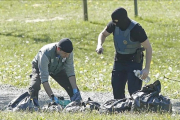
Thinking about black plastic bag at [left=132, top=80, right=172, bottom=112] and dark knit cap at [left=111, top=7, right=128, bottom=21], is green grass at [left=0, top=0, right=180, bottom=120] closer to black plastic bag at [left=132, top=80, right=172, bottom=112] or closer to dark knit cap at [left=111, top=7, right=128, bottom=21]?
black plastic bag at [left=132, top=80, right=172, bottom=112]

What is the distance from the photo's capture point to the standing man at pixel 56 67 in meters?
7.65

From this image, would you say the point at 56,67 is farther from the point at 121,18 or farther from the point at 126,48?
the point at 121,18

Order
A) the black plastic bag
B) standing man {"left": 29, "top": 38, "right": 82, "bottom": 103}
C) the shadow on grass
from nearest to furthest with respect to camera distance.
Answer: the black plastic bag, standing man {"left": 29, "top": 38, "right": 82, "bottom": 103}, the shadow on grass

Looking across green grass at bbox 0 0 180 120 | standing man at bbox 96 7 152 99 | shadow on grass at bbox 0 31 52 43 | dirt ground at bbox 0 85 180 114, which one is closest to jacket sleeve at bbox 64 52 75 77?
standing man at bbox 96 7 152 99

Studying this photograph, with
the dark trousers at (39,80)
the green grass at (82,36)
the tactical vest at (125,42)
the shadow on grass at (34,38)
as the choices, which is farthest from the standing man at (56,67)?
the shadow on grass at (34,38)

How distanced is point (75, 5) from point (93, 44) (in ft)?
21.9

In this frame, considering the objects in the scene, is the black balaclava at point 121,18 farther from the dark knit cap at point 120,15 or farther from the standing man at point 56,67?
the standing man at point 56,67

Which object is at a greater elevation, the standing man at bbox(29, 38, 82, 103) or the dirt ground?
the standing man at bbox(29, 38, 82, 103)

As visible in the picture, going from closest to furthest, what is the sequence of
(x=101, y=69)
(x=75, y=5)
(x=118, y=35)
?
1. (x=118, y=35)
2. (x=101, y=69)
3. (x=75, y=5)

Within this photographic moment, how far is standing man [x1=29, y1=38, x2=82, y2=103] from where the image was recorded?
765 cm

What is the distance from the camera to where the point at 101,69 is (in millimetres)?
13164

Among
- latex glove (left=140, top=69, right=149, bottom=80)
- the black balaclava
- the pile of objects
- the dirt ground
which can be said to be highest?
the black balaclava

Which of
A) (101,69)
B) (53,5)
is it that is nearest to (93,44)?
(101,69)

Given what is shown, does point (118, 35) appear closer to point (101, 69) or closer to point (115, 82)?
point (115, 82)
